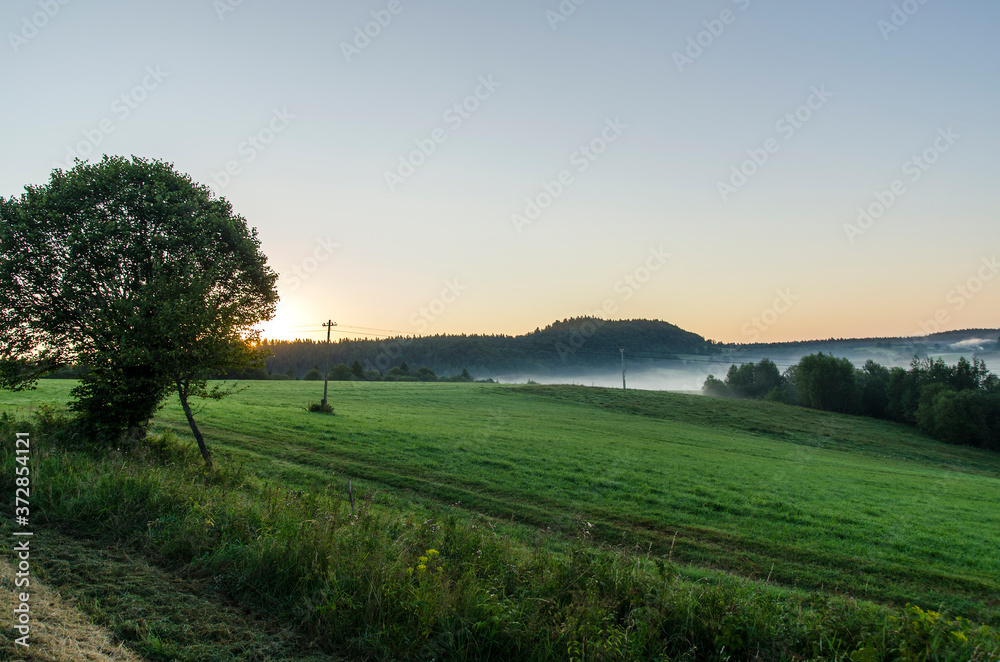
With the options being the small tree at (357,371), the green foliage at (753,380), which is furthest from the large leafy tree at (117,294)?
the green foliage at (753,380)

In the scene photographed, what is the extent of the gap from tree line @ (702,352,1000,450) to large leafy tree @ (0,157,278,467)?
92920 mm

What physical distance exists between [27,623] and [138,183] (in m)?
20.8

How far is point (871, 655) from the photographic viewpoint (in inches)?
234

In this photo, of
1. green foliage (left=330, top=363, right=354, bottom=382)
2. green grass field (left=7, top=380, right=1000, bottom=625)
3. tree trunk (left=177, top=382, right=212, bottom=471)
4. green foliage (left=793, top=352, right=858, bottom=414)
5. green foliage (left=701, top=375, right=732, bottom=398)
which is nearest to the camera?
green grass field (left=7, top=380, right=1000, bottom=625)

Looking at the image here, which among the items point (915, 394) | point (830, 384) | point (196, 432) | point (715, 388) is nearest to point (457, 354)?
point (715, 388)

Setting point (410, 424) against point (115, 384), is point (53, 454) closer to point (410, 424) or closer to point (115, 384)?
point (115, 384)

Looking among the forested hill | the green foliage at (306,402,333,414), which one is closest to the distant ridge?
the forested hill

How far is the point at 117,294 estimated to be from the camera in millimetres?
20250

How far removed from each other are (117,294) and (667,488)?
24004mm

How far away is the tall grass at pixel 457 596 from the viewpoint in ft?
20.5

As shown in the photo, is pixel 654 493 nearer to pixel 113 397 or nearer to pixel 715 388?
pixel 113 397

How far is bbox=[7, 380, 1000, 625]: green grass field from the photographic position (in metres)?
14.9

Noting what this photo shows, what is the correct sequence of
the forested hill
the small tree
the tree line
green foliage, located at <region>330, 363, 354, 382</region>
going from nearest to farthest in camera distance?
the tree line, green foliage, located at <region>330, 363, 354, 382</region>, the small tree, the forested hill

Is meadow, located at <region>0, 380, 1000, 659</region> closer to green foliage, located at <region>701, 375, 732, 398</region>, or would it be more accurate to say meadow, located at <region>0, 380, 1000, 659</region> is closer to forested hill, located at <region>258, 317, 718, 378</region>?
green foliage, located at <region>701, 375, 732, 398</region>
